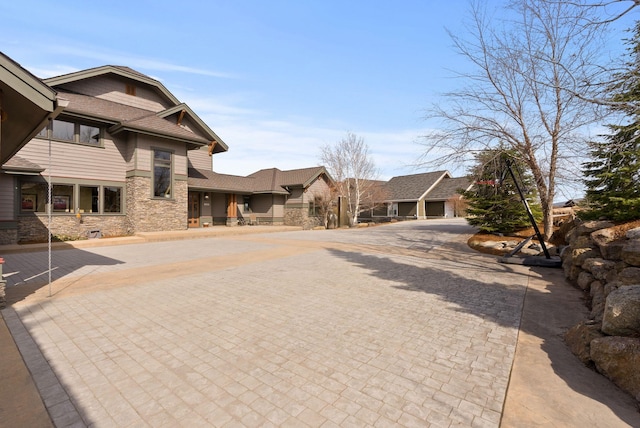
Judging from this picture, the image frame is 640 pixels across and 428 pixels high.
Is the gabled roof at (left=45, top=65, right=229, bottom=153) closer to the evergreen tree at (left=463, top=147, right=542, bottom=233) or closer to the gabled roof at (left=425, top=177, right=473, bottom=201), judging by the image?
the evergreen tree at (left=463, top=147, right=542, bottom=233)

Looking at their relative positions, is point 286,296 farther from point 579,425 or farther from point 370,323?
point 579,425

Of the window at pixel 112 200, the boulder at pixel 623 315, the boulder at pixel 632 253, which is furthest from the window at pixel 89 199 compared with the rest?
the boulder at pixel 632 253

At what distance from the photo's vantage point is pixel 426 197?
40344 millimetres

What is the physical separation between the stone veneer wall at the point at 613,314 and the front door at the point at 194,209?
2232cm

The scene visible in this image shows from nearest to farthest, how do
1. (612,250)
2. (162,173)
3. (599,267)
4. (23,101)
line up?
1. (23,101)
2. (612,250)
3. (599,267)
4. (162,173)

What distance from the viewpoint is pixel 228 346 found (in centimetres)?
404

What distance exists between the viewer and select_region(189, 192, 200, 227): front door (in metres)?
22.5

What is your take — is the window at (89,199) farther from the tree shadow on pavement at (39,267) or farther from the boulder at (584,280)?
the boulder at (584,280)

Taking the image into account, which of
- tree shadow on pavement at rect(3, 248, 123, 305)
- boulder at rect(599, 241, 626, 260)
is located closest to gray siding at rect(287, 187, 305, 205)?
tree shadow on pavement at rect(3, 248, 123, 305)

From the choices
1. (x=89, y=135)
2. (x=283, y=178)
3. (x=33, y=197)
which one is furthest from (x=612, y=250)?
(x=283, y=178)

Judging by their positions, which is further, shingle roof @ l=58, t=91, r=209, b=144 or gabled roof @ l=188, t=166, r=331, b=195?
gabled roof @ l=188, t=166, r=331, b=195

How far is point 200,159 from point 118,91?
22.1 feet

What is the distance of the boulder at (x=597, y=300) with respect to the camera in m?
4.44

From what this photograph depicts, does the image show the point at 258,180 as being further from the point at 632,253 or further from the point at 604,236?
the point at 632,253
